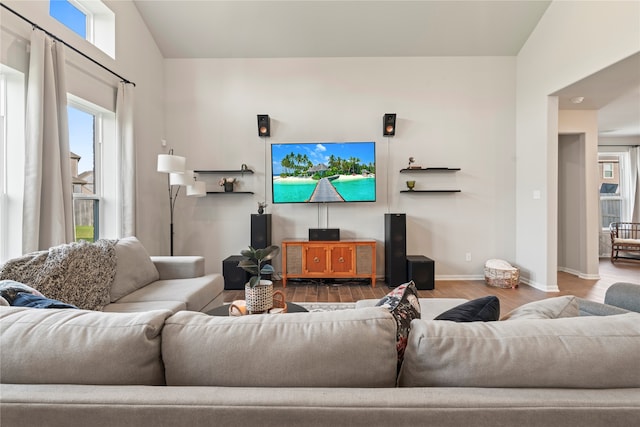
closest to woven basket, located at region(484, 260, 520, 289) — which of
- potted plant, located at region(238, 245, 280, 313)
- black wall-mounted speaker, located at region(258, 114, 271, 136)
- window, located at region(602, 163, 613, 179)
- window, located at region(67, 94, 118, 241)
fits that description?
potted plant, located at region(238, 245, 280, 313)

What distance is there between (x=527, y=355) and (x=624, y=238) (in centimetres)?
772

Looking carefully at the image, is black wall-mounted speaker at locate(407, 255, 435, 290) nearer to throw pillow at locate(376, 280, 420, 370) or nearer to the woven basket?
the woven basket

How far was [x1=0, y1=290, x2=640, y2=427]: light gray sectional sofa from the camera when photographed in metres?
0.68

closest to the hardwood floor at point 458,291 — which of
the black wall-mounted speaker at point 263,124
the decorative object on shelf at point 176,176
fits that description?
the decorative object on shelf at point 176,176

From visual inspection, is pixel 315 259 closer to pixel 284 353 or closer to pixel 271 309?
pixel 271 309

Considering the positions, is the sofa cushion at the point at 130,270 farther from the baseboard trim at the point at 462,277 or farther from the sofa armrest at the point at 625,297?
the baseboard trim at the point at 462,277

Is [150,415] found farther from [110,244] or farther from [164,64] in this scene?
[164,64]

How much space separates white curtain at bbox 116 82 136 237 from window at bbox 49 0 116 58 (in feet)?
1.50

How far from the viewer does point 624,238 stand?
20.0 feet

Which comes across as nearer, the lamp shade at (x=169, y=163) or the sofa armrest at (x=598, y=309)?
the sofa armrest at (x=598, y=309)

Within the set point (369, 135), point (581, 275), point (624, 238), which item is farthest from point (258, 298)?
point (624, 238)

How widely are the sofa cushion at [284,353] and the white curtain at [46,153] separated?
241 cm

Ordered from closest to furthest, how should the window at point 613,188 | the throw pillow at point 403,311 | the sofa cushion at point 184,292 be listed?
the throw pillow at point 403,311 → the sofa cushion at point 184,292 → the window at point 613,188

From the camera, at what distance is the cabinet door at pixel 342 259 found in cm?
414
